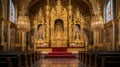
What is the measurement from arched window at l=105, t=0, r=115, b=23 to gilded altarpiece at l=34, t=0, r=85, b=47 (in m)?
4.42

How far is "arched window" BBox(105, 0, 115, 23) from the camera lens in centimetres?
2808

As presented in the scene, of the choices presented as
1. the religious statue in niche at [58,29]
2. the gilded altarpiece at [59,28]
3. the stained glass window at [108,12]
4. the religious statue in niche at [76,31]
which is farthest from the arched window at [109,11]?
the religious statue in niche at [58,29]

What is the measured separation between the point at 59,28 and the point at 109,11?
26.1 feet

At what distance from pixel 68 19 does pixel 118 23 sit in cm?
997

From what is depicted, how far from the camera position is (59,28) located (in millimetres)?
35500

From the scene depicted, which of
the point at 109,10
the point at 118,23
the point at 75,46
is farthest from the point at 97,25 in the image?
the point at 75,46

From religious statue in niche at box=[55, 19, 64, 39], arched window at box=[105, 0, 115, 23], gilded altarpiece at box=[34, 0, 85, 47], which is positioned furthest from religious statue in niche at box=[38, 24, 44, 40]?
arched window at box=[105, 0, 115, 23]

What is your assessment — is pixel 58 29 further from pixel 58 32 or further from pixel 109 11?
pixel 109 11

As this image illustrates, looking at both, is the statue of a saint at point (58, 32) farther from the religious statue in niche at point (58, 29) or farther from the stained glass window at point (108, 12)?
the stained glass window at point (108, 12)

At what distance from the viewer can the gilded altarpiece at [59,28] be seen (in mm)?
34875

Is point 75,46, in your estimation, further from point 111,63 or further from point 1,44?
point 111,63

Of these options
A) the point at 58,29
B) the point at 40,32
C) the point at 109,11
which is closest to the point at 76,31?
the point at 58,29

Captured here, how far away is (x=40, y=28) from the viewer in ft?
119

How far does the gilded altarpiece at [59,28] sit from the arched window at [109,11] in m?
4.42
